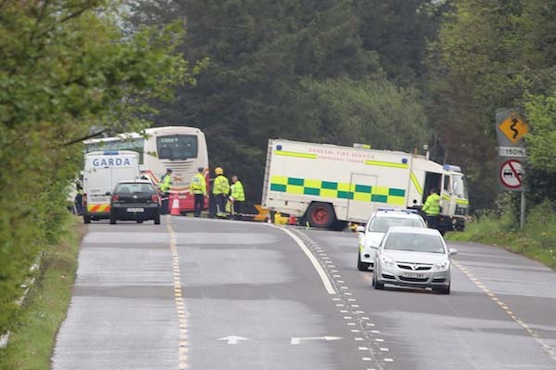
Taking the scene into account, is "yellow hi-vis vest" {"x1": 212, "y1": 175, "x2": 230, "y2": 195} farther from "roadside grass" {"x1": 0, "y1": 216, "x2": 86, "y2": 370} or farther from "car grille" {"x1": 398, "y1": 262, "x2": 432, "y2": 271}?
"car grille" {"x1": 398, "y1": 262, "x2": 432, "y2": 271}

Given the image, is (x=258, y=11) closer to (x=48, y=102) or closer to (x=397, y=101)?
(x=397, y=101)

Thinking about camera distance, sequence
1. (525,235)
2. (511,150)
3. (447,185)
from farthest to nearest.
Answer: (447,185), (525,235), (511,150)

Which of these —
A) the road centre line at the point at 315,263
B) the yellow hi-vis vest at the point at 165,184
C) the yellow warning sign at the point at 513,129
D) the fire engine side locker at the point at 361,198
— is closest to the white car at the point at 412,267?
the road centre line at the point at 315,263

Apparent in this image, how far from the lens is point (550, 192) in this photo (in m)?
47.1

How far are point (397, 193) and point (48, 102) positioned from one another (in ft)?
151

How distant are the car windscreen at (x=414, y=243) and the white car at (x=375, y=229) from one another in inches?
65.9

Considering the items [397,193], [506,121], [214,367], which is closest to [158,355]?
[214,367]

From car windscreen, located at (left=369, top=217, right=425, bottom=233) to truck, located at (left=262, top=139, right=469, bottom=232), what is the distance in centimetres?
2034

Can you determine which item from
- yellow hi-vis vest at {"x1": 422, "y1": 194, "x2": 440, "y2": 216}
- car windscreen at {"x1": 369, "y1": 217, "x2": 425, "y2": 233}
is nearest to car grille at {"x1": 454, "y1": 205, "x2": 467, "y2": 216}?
yellow hi-vis vest at {"x1": 422, "y1": 194, "x2": 440, "y2": 216}

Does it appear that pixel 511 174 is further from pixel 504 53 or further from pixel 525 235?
pixel 504 53

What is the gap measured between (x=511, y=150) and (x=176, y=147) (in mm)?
24705

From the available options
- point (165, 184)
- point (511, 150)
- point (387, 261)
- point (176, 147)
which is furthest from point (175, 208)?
point (387, 261)

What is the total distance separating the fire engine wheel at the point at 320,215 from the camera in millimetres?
55438

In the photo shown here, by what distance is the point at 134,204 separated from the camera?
47625 mm
